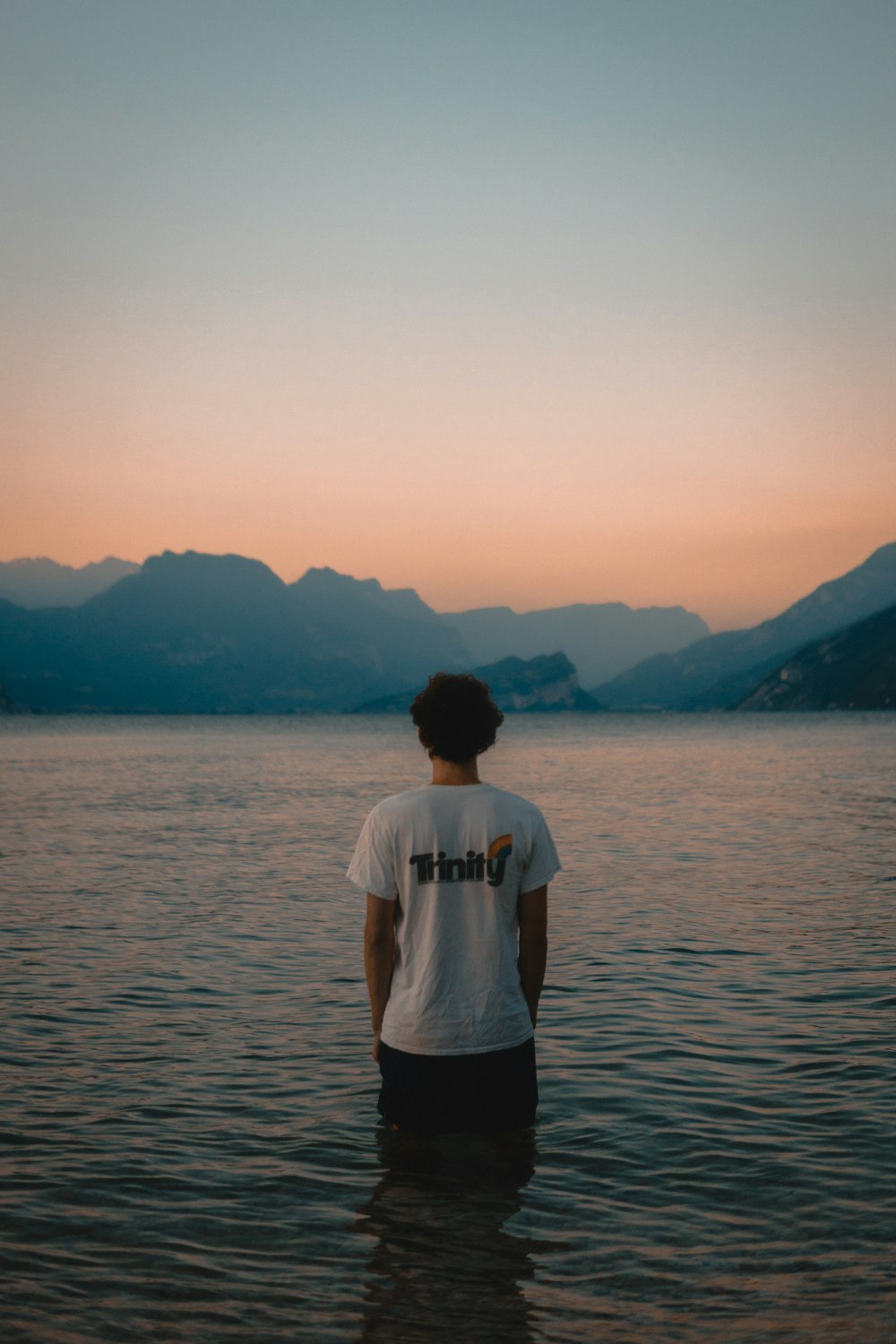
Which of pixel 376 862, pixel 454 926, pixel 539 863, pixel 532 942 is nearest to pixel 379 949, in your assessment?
pixel 454 926

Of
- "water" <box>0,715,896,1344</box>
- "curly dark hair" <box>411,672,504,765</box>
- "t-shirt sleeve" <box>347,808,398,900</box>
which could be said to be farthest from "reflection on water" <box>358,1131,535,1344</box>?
"curly dark hair" <box>411,672,504,765</box>

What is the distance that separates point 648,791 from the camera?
164ft

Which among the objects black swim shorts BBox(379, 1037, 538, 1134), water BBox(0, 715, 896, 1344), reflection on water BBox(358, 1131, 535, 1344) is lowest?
water BBox(0, 715, 896, 1344)

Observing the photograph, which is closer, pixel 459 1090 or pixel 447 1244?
pixel 459 1090

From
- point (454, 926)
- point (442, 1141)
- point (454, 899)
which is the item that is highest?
point (454, 899)

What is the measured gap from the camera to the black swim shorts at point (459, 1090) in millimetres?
6039

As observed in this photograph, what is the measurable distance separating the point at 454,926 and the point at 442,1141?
186 centimetres

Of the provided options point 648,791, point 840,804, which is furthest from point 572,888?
point 648,791

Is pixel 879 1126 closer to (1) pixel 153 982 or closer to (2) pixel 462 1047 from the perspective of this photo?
(2) pixel 462 1047

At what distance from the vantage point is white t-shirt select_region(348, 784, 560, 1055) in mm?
5758

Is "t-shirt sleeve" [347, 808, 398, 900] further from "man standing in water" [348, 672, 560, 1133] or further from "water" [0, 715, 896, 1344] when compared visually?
"water" [0, 715, 896, 1344]

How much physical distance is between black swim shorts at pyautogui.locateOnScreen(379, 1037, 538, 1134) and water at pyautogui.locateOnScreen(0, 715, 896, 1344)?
753 millimetres

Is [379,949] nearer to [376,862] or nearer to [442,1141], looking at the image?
[376,862]

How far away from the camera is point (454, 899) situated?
232 inches
